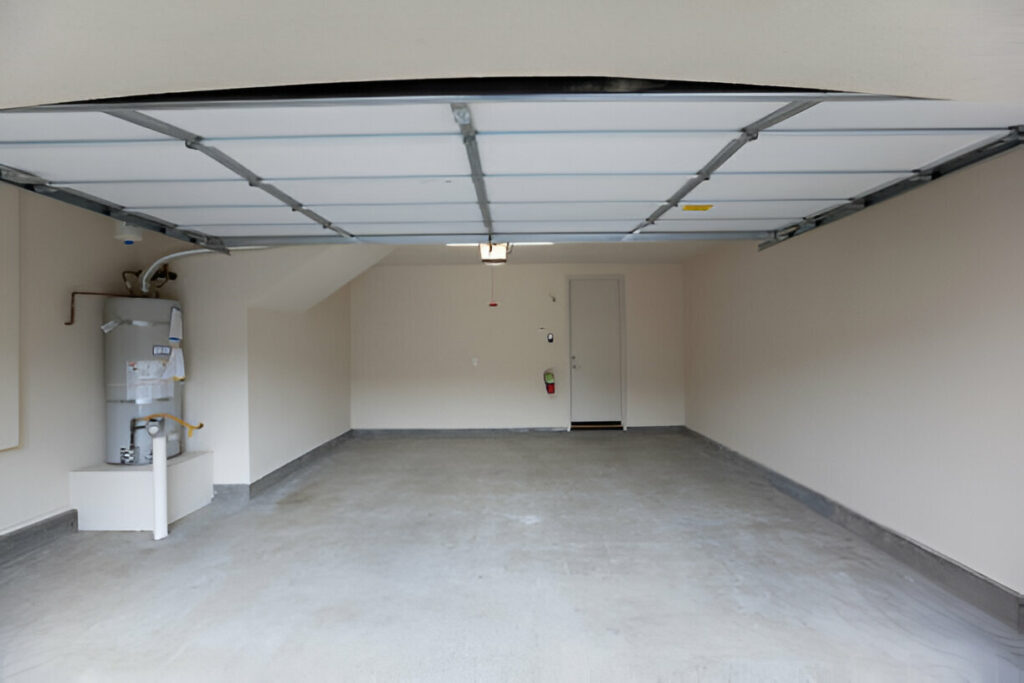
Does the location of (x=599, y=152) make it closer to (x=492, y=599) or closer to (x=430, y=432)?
(x=492, y=599)

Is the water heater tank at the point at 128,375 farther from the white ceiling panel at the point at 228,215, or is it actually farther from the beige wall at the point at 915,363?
the beige wall at the point at 915,363

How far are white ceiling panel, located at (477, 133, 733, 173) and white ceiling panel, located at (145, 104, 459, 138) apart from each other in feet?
0.91

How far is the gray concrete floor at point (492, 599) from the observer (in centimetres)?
215

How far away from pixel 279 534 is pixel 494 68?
3.51m

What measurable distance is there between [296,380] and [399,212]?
2.93m

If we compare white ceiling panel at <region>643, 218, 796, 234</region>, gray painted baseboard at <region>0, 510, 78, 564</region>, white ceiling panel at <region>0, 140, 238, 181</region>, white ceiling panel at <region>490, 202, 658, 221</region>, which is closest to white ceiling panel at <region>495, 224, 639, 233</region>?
white ceiling panel at <region>490, 202, 658, 221</region>

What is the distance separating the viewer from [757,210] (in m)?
3.37

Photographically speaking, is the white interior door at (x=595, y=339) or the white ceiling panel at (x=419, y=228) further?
the white interior door at (x=595, y=339)

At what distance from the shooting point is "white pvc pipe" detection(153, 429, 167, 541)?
3.56 metres

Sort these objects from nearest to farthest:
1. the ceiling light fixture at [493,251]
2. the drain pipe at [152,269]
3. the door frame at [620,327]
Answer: the drain pipe at [152,269] < the ceiling light fixture at [493,251] < the door frame at [620,327]

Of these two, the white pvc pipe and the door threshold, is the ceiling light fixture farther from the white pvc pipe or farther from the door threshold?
the door threshold

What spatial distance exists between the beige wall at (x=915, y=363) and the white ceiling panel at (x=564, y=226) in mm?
1593

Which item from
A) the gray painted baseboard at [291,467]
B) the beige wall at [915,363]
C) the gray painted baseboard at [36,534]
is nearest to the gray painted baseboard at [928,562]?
the beige wall at [915,363]

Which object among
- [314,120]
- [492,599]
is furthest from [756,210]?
[492,599]
